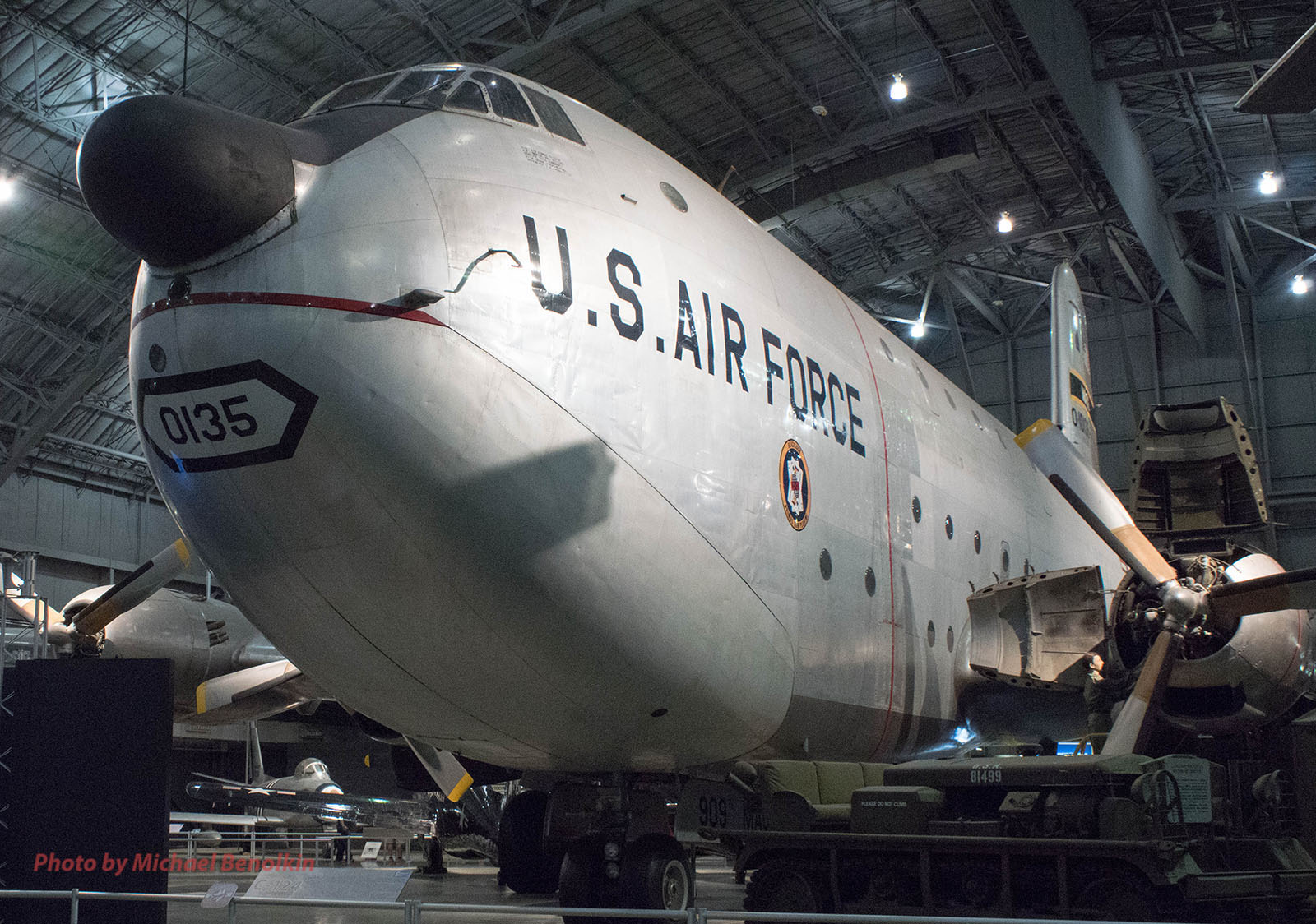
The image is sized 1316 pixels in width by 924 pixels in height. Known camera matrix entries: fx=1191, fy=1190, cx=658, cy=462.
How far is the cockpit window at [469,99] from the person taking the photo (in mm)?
9148

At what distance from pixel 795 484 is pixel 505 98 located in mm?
3997

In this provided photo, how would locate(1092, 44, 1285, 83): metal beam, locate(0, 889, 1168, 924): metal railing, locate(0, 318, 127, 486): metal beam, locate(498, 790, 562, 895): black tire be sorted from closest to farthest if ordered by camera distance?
locate(0, 889, 1168, 924): metal railing → locate(498, 790, 562, 895): black tire → locate(1092, 44, 1285, 83): metal beam → locate(0, 318, 127, 486): metal beam

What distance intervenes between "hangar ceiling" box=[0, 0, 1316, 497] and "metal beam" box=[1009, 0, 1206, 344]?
10cm

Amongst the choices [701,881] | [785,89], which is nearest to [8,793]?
[701,881]

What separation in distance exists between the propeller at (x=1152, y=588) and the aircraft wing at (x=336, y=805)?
688 inches

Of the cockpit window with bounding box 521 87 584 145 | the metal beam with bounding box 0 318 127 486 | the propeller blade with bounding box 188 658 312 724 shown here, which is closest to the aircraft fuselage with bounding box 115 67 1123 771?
the cockpit window with bounding box 521 87 584 145

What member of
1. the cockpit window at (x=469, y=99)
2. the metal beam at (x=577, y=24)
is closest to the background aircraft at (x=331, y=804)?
the metal beam at (x=577, y=24)

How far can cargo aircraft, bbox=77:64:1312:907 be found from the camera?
296 inches

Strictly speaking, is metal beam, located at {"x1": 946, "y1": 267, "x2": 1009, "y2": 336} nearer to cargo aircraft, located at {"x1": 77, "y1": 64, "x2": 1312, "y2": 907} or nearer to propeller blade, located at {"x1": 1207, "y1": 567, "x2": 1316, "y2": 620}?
propeller blade, located at {"x1": 1207, "y1": 567, "x2": 1316, "y2": 620}

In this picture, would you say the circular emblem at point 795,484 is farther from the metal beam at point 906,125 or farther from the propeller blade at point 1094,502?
the metal beam at point 906,125

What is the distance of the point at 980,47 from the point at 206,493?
21.8 metres

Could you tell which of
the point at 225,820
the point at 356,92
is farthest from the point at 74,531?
the point at 356,92

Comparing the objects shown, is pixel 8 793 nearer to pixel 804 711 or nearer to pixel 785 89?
pixel 804 711

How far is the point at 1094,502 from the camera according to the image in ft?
41.2
